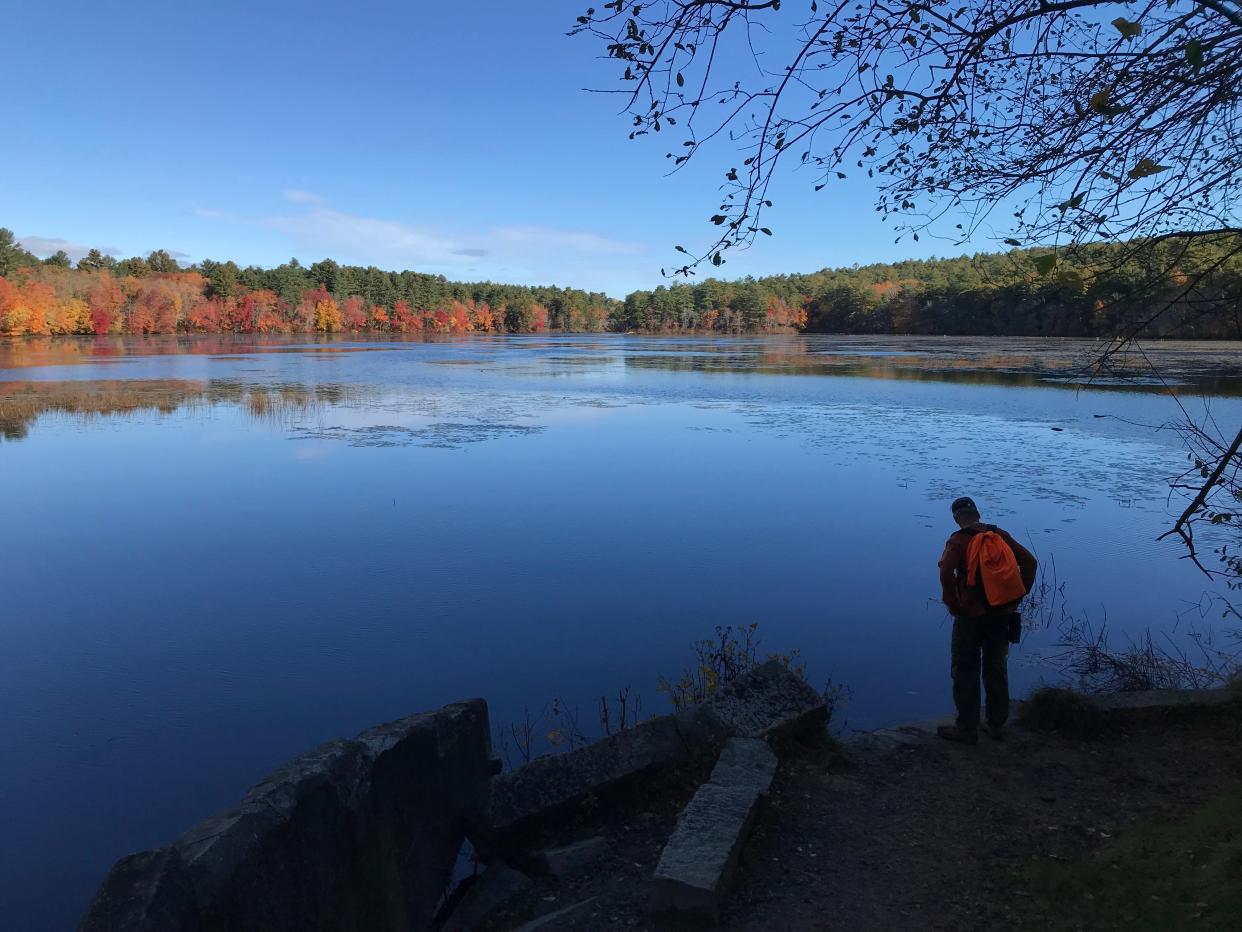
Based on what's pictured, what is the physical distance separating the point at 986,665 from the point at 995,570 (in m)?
0.77

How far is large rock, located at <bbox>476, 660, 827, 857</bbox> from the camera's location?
175 inches

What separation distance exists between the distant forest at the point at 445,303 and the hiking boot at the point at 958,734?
43.0 metres

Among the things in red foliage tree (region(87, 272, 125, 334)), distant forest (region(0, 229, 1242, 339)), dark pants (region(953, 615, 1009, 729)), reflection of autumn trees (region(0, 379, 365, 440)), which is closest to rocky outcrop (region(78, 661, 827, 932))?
dark pants (region(953, 615, 1009, 729))

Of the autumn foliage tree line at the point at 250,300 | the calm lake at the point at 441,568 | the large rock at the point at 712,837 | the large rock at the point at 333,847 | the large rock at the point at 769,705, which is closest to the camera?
the large rock at the point at 333,847

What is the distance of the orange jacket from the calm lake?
1.30 meters

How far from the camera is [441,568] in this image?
8914mm

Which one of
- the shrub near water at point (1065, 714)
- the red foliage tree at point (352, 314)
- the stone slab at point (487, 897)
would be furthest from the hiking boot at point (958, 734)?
the red foliage tree at point (352, 314)

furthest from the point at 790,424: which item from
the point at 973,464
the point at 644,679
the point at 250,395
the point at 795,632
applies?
the point at 250,395

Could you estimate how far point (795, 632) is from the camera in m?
7.50

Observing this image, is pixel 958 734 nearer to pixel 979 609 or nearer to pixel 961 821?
pixel 979 609

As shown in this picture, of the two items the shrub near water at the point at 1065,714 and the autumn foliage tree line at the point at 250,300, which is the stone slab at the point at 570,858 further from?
the autumn foliage tree line at the point at 250,300

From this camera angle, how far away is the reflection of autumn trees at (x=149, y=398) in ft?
65.5

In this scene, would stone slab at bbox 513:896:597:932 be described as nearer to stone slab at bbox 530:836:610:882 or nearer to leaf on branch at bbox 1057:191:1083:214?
stone slab at bbox 530:836:610:882

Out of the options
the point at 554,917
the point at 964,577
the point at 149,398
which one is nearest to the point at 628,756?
the point at 554,917
